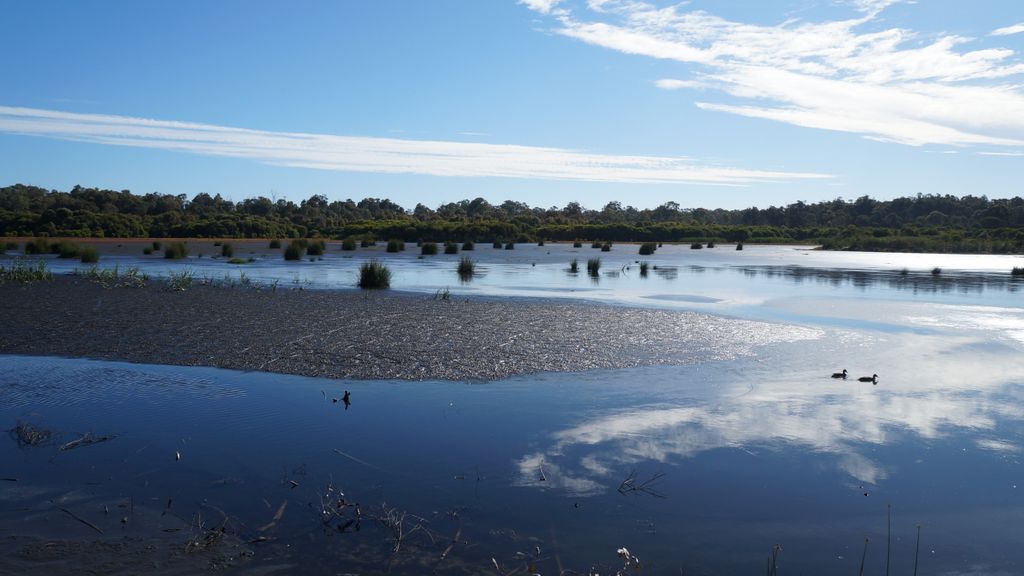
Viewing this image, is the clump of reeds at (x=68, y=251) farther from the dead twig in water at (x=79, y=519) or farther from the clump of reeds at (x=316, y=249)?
the dead twig in water at (x=79, y=519)

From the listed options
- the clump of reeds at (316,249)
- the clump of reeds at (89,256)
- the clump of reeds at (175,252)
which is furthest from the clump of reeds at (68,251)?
the clump of reeds at (316,249)

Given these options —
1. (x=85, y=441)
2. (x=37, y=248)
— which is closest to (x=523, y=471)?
(x=85, y=441)

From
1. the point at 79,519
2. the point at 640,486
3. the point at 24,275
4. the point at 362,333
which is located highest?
the point at 24,275

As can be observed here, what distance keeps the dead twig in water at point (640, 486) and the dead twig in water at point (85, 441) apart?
4272mm

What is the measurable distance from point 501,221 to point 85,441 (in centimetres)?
9366

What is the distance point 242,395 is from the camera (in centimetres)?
842

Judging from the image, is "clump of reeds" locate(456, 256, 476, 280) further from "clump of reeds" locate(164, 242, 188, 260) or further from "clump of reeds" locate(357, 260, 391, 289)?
"clump of reeds" locate(164, 242, 188, 260)

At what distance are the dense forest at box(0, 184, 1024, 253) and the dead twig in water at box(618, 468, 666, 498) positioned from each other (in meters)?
63.1

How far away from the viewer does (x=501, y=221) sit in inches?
3922

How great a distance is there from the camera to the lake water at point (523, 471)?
15.4 feet

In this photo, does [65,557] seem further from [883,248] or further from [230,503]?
[883,248]

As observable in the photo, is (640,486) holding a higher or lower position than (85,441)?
lower

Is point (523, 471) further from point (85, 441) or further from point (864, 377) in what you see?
point (864, 377)

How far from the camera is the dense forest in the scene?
230 feet
